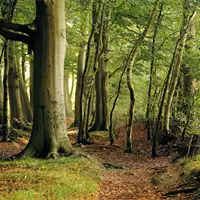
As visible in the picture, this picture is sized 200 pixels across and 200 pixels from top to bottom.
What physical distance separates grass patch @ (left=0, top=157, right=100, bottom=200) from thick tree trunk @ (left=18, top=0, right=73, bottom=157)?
776 millimetres

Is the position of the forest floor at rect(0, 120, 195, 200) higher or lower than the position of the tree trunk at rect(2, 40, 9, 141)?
lower

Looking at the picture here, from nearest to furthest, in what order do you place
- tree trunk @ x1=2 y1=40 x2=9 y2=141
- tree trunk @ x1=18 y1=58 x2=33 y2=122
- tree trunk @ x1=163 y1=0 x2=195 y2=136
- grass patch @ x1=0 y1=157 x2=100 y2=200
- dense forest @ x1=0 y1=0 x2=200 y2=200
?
1. grass patch @ x1=0 y1=157 x2=100 y2=200
2. dense forest @ x1=0 y1=0 x2=200 y2=200
3. tree trunk @ x1=163 y1=0 x2=195 y2=136
4. tree trunk @ x1=2 y1=40 x2=9 y2=141
5. tree trunk @ x1=18 y1=58 x2=33 y2=122

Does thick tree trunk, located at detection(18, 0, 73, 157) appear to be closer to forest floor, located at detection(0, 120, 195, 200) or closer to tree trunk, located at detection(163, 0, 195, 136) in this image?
forest floor, located at detection(0, 120, 195, 200)

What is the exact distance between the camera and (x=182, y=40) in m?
12.7

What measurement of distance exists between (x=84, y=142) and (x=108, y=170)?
5.20 meters

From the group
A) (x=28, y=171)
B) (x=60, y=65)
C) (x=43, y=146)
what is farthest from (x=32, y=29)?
(x=28, y=171)

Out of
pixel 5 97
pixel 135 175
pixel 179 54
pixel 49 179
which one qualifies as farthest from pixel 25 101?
pixel 49 179

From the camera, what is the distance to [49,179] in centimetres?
711

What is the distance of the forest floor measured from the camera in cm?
732

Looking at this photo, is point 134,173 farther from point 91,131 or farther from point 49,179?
point 91,131

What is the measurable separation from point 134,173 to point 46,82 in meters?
3.99

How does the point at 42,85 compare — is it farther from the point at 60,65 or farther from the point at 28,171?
the point at 28,171

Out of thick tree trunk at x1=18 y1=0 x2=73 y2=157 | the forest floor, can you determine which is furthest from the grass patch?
thick tree trunk at x1=18 y1=0 x2=73 y2=157

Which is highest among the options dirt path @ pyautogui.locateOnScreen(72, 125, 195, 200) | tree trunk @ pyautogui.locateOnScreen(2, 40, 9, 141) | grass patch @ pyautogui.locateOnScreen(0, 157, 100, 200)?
tree trunk @ pyautogui.locateOnScreen(2, 40, 9, 141)
